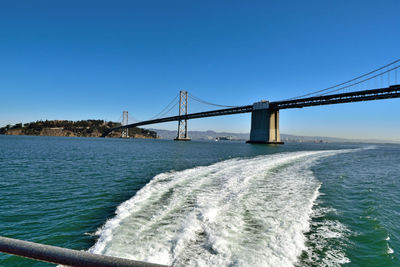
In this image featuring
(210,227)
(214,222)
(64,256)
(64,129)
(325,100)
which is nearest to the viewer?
(64,256)

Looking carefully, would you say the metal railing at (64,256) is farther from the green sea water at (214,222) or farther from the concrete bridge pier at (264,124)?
the concrete bridge pier at (264,124)

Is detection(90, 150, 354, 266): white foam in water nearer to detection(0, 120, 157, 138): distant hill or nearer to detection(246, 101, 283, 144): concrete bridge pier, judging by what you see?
detection(246, 101, 283, 144): concrete bridge pier

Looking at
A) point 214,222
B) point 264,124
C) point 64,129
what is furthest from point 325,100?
point 64,129

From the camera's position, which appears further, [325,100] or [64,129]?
[64,129]

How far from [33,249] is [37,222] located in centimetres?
406

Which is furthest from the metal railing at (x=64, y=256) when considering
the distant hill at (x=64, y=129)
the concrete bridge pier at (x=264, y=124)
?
the distant hill at (x=64, y=129)

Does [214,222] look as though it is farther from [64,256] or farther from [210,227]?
[64,256]

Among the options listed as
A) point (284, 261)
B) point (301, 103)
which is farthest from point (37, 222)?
point (301, 103)

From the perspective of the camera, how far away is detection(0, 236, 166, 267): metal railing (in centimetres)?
69

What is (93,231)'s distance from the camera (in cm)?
350

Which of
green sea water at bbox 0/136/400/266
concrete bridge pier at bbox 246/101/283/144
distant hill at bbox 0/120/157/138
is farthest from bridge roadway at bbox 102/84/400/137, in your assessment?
distant hill at bbox 0/120/157/138

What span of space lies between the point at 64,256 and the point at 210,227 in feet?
9.58

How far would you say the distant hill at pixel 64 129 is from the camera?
11231 cm

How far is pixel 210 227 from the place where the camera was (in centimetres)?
338
